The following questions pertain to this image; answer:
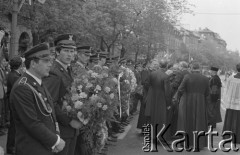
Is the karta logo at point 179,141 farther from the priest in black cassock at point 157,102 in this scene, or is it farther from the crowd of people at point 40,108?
the crowd of people at point 40,108

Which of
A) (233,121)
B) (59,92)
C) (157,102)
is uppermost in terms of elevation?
(59,92)

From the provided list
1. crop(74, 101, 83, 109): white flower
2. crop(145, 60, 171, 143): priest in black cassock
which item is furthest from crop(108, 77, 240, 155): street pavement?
crop(74, 101, 83, 109): white flower

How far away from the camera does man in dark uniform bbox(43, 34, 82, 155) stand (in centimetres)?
443

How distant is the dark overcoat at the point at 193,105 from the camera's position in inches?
354

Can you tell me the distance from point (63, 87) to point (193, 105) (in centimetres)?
511

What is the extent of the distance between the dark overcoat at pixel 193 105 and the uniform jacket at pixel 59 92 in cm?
493

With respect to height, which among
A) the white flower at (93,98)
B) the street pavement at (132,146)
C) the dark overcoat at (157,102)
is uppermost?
the white flower at (93,98)

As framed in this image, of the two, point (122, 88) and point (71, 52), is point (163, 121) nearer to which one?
point (122, 88)

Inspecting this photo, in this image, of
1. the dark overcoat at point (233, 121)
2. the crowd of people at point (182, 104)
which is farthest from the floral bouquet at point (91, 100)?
the dark overcoat at point (233, 121)

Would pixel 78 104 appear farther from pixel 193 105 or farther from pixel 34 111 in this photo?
pixel 193 105

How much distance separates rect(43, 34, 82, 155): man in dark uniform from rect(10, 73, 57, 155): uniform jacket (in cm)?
66

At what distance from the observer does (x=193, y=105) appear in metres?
9.05

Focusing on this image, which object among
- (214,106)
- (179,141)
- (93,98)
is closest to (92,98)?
(93,98)

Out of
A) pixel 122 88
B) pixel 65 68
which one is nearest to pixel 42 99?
pixel 65 68
